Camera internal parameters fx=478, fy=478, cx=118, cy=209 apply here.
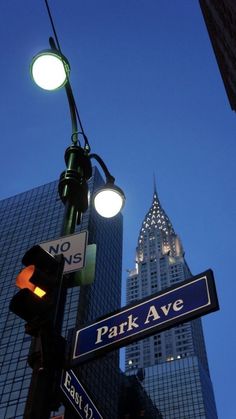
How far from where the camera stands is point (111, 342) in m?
5.72

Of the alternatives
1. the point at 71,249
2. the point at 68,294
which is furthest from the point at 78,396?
the point at 68,294

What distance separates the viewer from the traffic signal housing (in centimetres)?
540

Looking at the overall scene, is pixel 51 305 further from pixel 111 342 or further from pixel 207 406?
pixel 207 406

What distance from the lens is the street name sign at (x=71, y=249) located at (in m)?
6.48

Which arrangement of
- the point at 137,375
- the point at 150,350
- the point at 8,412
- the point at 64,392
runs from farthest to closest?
the point at 150,350, the point at 137,375, the point at 8,412, the point at 64,392

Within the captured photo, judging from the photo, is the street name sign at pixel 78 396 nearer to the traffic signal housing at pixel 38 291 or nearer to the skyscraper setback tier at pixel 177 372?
the traffic signal housing at pixel 38 291

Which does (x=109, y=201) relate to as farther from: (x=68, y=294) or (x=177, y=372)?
(x=177, y=372)

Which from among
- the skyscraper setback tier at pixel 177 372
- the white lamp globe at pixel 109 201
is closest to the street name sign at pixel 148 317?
the white lamp globe at pixel 109 201

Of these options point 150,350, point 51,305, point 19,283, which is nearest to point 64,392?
point 51,305

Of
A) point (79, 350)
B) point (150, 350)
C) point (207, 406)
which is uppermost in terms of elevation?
point (150, 350)

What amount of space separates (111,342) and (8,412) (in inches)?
3456

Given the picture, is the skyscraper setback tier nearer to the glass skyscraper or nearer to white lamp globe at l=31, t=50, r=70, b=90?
the glass skyscraper

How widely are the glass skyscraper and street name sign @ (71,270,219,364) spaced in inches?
3038

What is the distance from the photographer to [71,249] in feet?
22.0
